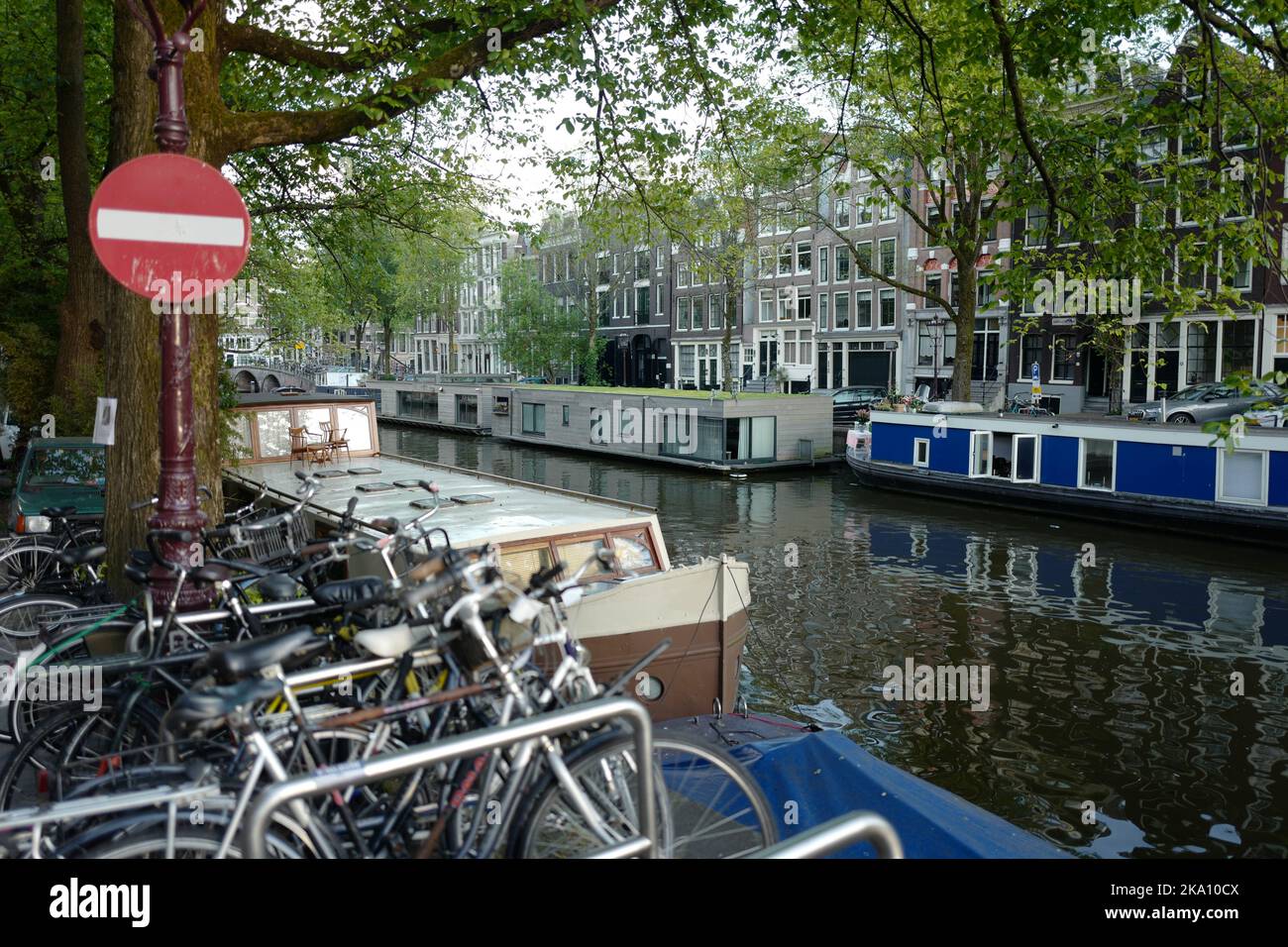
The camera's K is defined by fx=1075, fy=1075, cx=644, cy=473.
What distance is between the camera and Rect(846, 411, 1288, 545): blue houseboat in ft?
69.8

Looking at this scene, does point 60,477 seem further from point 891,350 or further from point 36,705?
point 891,350

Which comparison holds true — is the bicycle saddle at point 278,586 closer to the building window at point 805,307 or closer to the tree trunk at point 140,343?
the tree trunk at point 140,343

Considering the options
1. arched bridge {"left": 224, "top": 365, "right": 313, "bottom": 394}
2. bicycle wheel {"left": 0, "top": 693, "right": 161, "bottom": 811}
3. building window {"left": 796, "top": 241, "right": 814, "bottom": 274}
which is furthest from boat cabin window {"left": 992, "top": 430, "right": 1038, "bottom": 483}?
arched bridge {"left": 224, "top": 365, "right": 313, "bottom": 394}

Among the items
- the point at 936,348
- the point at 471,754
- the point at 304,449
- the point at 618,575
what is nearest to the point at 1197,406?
the point at 936,348

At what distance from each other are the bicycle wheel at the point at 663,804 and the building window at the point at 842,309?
1869 inches

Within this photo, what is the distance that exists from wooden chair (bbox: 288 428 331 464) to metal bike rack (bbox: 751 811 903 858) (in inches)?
585

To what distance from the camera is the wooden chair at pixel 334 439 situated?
647 inches

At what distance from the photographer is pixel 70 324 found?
15.3 metres

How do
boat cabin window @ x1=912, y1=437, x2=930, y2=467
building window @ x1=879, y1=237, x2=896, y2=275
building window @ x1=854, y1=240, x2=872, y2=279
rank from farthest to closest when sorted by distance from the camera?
building window @ x1=879, y1=237, x2=896, y2=275
building window @ x1=854, y1=240, x2=872, y2=279
boat cabin window @ x1=912, y1=437, x2=930, y2=467

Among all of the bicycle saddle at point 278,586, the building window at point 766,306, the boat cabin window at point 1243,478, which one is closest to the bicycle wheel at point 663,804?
the bicycle saddle at point 278,586

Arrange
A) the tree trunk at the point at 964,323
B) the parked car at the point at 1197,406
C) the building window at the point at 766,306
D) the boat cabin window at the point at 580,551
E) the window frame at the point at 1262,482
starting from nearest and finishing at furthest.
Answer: the boat cabin window at the point at 580,551 → the window frame at the point at 1262,482 → the tree trunk at the point at 964,323 → the parked car at the point at 1197,406 → the building window at the point at 766,306

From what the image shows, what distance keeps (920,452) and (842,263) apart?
22869mm

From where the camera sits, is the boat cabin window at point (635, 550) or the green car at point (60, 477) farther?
the green car at point (60, 477)

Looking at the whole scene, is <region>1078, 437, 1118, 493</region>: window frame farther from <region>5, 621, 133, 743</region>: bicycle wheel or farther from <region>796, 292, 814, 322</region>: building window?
<region>796, 292, 814, 322</region>: building window
